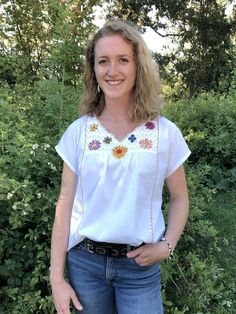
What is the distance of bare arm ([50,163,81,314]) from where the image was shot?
6.28 ft

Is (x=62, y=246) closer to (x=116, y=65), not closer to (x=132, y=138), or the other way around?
(x=132, y=138)

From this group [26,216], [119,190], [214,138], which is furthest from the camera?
[214,138]

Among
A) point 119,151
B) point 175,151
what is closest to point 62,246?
point 119,151

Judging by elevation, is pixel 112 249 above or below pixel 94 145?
below

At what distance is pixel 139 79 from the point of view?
6.35ft

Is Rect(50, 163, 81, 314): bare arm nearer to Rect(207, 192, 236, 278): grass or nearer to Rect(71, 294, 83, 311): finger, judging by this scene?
Rect(71, 294, 83, 311): finger

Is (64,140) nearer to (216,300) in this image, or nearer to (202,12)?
(216,300)

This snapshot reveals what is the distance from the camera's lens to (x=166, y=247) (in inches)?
75.4

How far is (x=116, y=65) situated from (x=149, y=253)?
0.75 metres

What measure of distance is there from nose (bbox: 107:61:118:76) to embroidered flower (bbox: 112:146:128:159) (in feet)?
0.96

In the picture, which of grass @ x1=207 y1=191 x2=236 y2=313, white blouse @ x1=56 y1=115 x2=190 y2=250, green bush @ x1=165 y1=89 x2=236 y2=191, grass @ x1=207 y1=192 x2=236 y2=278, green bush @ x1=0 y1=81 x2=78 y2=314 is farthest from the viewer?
green bush @ x1=165 y1=89 x2=236 y2=191

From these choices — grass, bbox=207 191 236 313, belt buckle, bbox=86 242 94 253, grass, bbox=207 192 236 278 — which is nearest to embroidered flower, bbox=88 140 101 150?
belt buckle, bbox=86 242 94 253

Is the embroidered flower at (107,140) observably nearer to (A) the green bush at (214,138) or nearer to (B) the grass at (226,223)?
(B) the grass at (226,223)

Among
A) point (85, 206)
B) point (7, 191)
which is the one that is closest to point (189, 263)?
point (7, 191)
